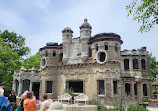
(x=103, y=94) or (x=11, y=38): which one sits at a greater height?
(x=11, y=38)

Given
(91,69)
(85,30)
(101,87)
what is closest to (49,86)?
(91,69)

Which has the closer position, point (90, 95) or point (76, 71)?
point (90, 95)

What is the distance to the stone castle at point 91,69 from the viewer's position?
18.5 metres

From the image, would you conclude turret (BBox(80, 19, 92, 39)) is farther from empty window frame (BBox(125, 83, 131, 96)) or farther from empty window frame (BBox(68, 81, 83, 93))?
empty window frame (BBox(125, 83, 131, 96))

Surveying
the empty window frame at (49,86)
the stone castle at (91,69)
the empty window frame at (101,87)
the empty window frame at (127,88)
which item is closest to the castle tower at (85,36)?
the stone castle at (91,69)

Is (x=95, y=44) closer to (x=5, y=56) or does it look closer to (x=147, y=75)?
(x=147, y=75)

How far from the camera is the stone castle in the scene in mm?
18531

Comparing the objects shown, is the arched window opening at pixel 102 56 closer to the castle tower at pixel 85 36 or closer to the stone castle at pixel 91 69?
the stone castle at pixel 91 69

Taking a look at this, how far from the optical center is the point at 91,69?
→ 64.5ft

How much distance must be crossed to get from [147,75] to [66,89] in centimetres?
1306

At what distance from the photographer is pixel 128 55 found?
2450cm

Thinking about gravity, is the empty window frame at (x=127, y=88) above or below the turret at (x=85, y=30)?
below

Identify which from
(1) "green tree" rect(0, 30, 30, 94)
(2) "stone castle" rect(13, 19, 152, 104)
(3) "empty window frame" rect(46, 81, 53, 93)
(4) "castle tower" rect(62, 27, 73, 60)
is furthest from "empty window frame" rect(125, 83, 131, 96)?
(1) "green tree" rect(0, 30, 30, 94)

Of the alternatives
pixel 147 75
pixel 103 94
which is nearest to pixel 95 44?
pixel 103 94
